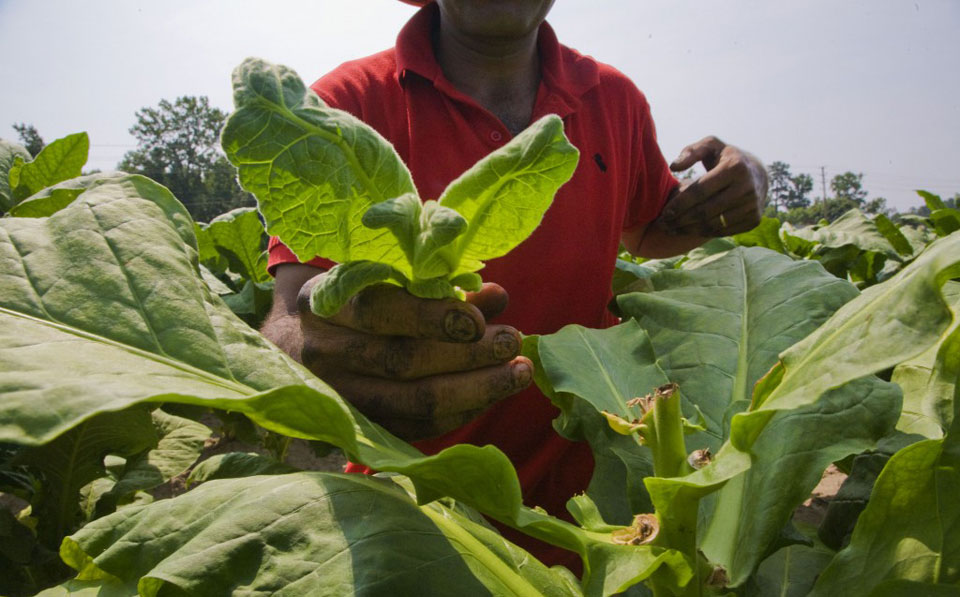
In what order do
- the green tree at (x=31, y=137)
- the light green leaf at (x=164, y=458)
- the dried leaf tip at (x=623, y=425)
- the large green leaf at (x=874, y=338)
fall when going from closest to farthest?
the large green leaf at (x=874, y=338)
the dried leaf tip at (x=623, y=425)
the light green leaf at (x=164, y=458)
the green tree at (x=31, y=137)

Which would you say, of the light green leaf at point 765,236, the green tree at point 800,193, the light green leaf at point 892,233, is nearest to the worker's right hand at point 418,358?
the light green leaf at point 765,236

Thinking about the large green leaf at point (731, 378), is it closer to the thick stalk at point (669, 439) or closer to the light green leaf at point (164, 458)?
the thick stalk at point (669, 439)

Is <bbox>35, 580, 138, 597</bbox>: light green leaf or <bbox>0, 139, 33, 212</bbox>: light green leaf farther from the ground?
<bbox>0, 139, 33, 212</bbox>: light green leaf

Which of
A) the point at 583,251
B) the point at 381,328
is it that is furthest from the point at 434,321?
the point at 583,251

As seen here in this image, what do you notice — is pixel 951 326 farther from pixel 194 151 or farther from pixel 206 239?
pixel 194 151

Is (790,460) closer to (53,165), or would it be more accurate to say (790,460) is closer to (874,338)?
(874,338)

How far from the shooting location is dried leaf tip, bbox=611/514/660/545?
754 millimetres

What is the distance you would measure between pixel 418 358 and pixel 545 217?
3.91 ft

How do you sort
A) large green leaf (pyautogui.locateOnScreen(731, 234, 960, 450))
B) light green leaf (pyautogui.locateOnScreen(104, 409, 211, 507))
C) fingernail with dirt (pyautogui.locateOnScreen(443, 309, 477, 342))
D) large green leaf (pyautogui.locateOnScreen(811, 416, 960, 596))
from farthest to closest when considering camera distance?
1. light green leaf (pyautogui.locateOnScreen(104, 409, 211, 507))
2. fingernail with dirt (pyautogui.locateOnScreen(443, 309, 477, 342))
3. large green leaf (pyautogui.locateOnScreen(811, 416, 960, 596))
4. large green leaf (pyautogui.locateOnScreen(731, 234, 960, 450))

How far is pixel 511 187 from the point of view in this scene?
849mm

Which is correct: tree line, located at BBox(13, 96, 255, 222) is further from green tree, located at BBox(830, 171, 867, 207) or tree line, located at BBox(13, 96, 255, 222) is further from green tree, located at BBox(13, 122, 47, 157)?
green tree, located at BBox(830, 171, 867, 207)

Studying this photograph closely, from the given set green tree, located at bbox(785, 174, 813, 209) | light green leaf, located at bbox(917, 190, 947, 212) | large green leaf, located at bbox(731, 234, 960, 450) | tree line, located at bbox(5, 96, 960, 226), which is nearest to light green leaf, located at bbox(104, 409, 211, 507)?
large green leaf, located at bbox(731, 234, 960, 450)

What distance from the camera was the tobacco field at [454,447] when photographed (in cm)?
65

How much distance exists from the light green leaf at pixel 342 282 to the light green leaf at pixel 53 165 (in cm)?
250
